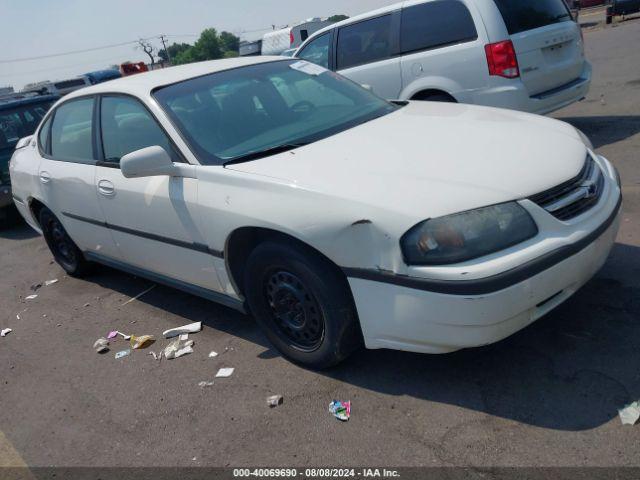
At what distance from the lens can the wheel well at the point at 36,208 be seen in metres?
5.42

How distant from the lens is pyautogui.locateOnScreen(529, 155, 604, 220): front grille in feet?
8.78

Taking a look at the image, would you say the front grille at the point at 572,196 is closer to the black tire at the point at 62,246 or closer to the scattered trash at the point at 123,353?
the scattered trash at the point at 123,353

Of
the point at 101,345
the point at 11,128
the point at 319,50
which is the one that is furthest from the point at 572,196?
the point at 11,128

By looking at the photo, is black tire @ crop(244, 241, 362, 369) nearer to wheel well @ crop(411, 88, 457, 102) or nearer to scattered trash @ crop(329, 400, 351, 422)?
scattered trash @ crop(329, 400, 351, 422)

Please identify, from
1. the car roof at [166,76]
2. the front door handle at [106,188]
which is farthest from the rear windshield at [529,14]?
the front door handle at [106,188]

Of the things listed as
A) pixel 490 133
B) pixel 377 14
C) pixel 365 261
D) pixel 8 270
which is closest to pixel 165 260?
pixel 365 261

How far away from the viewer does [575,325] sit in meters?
3.19

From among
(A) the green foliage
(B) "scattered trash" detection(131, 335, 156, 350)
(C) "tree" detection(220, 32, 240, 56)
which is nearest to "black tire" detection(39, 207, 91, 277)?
(B) "scattered trash" detection(131, 335, 156, 350)

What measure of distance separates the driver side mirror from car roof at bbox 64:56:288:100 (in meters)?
0.65

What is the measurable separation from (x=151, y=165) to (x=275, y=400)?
1451 millimetres

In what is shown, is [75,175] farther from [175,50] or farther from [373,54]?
[175,50]

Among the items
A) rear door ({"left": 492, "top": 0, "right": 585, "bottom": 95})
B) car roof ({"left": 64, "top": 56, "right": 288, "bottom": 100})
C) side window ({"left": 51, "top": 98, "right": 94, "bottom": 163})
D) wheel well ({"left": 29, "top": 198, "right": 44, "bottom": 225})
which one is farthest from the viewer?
rear door ({"left": 492, "top": 0, "right": 585, "bottom": 95})

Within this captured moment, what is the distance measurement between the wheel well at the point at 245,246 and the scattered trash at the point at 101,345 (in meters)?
1.25

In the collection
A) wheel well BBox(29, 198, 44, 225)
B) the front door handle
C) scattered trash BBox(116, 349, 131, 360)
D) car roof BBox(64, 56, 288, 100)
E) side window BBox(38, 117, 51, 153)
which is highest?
car roof BBox(64, 56, 288, 100)
